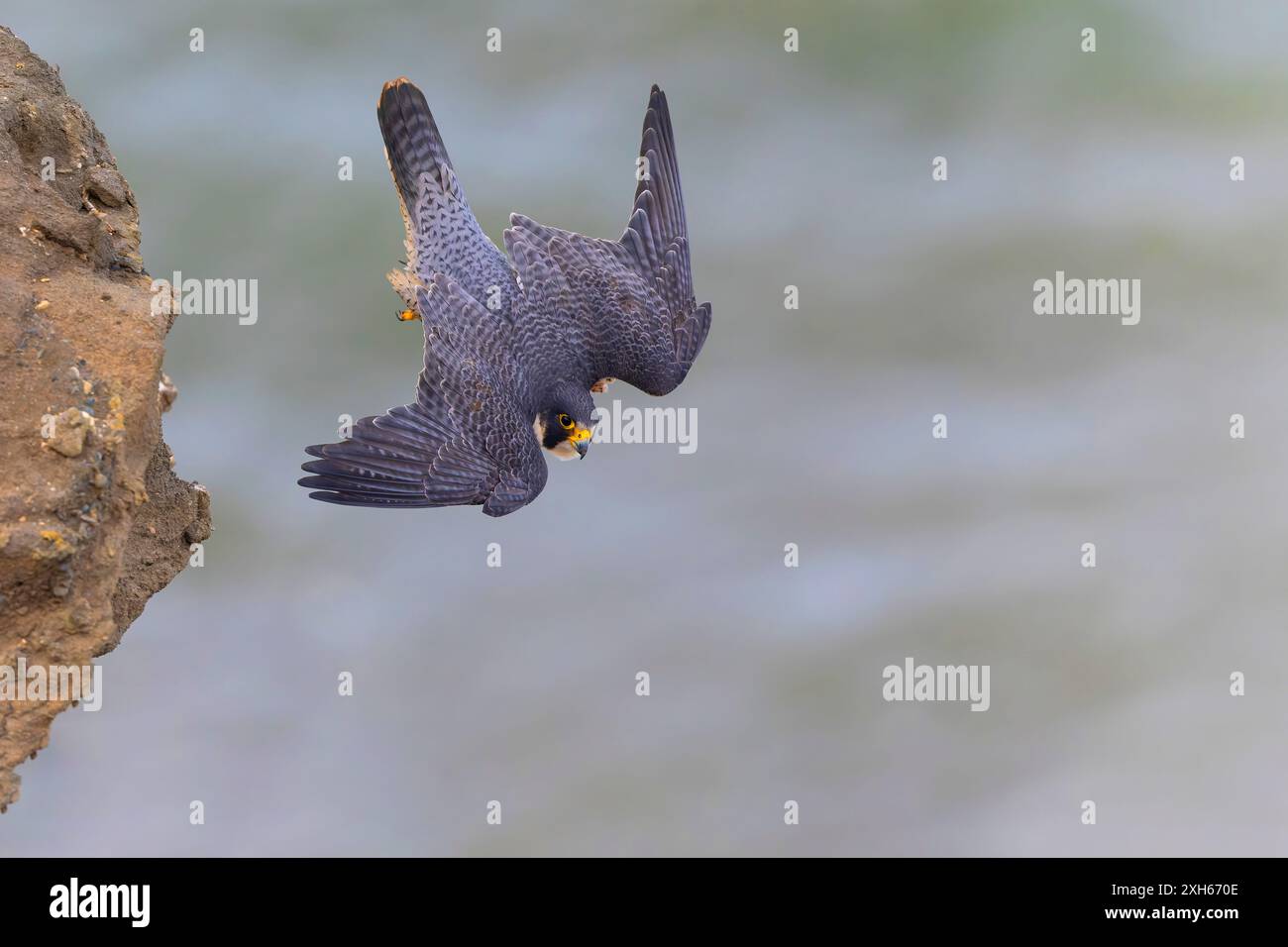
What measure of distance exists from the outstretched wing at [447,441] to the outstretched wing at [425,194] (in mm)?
252

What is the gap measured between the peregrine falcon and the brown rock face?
2.93ft

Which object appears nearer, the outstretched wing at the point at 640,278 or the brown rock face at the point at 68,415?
the brown rock face at the point at 68,415

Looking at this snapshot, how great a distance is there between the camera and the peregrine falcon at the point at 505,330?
6199 millimetres

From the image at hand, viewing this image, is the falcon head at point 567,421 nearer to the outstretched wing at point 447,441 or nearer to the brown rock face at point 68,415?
the outstretched wing at point 447,441

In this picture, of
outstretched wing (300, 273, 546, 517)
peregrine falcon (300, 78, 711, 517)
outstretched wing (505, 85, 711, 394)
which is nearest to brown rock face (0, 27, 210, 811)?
outstretched wing (300, 273, 546, 517)

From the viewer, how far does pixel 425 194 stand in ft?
22.7

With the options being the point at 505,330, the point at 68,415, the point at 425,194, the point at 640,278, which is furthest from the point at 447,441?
the point at 68,415

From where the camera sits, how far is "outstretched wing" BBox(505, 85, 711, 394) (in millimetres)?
7074

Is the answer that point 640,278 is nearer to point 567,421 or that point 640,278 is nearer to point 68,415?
point 567,421

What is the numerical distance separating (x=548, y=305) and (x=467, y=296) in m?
0.48

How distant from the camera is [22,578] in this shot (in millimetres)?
4809

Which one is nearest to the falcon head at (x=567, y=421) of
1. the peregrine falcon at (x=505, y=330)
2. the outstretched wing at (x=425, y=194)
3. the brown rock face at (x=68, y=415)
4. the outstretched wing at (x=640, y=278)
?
the peregrine falcon at (x=505, y=330)

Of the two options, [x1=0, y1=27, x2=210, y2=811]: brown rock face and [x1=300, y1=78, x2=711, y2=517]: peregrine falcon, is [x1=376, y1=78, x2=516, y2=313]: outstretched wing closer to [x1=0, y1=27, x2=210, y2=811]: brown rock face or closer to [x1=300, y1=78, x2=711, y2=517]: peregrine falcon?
[x1=300, y1=78, x2=711, y2=517]: peregrine falcon

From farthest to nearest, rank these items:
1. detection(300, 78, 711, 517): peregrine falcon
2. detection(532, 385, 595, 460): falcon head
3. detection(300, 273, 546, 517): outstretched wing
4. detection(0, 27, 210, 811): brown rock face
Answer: detection(532, 385, 595, 460): falcon head → detection(300, 78, 711, 517): peregrine falcon → detection(300, 273, 546, 517): outstretched wing → detection(0, 27, 210, 811): brown rock face
